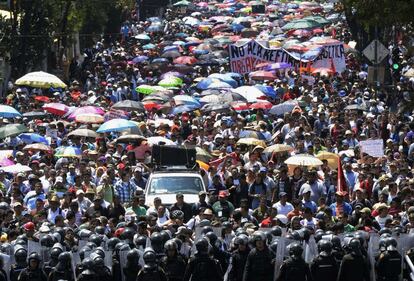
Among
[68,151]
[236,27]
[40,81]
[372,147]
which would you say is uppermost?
[372,147]

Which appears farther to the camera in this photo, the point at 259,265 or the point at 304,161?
the point at 304,161

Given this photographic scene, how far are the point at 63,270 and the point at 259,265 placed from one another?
2402 mm

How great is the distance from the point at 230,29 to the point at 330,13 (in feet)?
50.7

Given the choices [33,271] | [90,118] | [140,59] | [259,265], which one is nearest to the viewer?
[33,271]

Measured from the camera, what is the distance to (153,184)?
24.0 m

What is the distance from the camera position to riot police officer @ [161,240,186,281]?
1792 cm

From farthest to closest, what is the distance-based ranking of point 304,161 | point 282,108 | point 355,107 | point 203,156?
point 355,107, point 282,108, point 203,156, point 304,161

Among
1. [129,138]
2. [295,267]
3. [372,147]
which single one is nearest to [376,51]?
[372,147]

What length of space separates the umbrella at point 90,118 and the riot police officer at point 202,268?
13.8m

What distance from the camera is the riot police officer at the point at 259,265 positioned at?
17.8 m

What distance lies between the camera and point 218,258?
18.5 metres

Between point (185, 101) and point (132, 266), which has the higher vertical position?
point (132, 266)

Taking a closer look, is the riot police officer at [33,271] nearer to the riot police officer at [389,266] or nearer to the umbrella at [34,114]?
the riot police officer at [389,266]

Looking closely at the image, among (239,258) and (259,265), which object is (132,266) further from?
(259,265)
